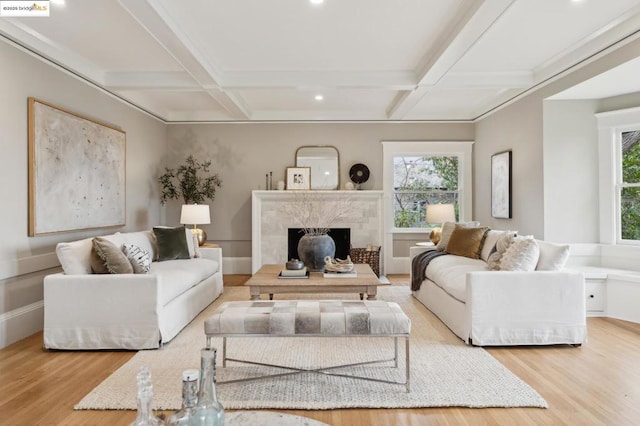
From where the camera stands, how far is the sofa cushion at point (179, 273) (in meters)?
3.63

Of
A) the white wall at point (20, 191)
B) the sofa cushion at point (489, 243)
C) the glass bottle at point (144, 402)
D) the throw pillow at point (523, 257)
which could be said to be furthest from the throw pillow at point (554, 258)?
the white wall at point (20, 191)

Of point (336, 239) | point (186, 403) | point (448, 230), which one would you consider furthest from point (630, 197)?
point (186, 403)

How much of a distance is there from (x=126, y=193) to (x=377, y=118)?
156 inches

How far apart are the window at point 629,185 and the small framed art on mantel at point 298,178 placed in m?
4.20

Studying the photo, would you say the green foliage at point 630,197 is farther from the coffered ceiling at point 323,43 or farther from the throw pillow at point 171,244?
the throw pillow at point 171,244

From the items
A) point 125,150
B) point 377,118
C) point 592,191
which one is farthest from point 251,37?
point 592,191

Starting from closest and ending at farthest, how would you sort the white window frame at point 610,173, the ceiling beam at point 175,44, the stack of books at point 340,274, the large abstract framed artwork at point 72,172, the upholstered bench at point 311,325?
the upholstered bench at point 311,325 → the ceiling beam at point 175,44 → the large abstract framed artwork at point 72,172 → the stack of books at point 340,274 → the white window frame at point 610,173

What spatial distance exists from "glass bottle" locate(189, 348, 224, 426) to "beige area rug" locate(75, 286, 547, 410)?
1.28 meters

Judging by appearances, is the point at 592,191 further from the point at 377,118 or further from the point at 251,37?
the point at 251,37

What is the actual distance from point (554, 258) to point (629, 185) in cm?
199

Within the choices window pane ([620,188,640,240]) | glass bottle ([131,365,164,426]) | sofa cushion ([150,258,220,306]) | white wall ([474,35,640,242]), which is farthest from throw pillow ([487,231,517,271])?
glass bottle ([131,365,164,426])

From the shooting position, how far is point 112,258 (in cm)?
352

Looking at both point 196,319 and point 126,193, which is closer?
point 196,319

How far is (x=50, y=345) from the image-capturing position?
3.34 metres
